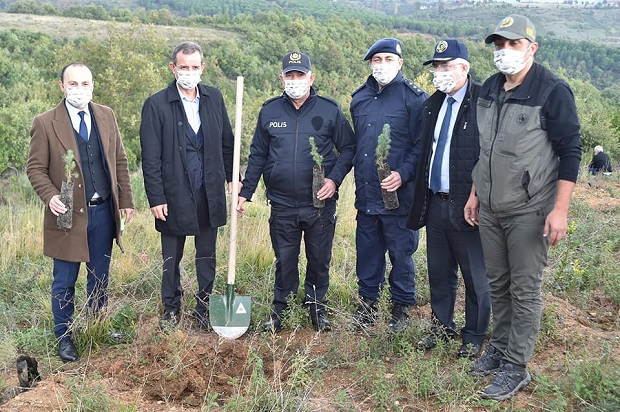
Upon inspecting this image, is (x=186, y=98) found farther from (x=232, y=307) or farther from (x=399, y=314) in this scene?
(x=399, y=314)

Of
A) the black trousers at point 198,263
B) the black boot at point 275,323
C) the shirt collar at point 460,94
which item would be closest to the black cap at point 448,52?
the shirt collar at point 460,94

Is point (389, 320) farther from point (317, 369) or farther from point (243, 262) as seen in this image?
point (243, 262)

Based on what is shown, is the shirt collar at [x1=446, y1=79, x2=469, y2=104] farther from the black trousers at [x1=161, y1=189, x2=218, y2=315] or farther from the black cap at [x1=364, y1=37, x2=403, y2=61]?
the black trousers at [x1=161, y1=189, x2=218, y2=315]

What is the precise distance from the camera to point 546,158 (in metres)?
3.19

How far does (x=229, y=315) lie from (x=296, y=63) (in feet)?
6.45

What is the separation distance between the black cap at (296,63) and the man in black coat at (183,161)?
0.60 metres

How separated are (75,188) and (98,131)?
0.44 meters

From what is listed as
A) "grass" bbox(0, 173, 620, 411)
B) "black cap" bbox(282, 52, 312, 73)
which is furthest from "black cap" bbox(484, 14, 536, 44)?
"grass" bbox(0, 173, 620, 411)

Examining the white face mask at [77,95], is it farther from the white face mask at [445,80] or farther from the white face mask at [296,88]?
the white face mask at [445,80]

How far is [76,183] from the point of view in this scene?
396 cm

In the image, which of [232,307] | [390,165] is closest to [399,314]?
[390,165]

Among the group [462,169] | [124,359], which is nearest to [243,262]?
[124,359]

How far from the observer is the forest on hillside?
1917cm

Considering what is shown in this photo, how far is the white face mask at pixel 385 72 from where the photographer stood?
13.7ft
